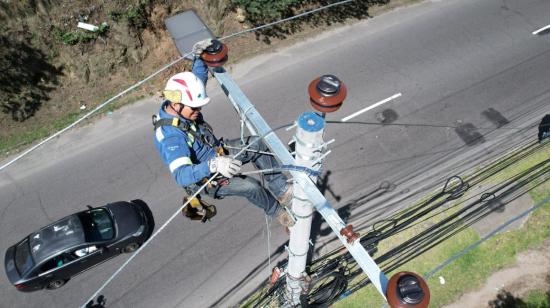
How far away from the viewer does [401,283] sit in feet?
11.6

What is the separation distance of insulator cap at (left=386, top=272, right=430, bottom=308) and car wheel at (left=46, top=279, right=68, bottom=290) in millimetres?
9293

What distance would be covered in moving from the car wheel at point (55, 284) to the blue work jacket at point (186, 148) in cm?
623

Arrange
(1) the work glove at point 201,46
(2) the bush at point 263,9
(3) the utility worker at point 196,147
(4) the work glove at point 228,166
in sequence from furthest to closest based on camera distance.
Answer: (2) the bush at point 263,9, (1) the work glove at point 201,46, (3) the utility worker at point 196,147, (4) the work glove at point 228,166

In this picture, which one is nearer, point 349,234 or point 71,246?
point 349,234

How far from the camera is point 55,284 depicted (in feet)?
33.8

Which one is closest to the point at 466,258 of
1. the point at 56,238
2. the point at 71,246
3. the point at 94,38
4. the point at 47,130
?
the point at 71,246

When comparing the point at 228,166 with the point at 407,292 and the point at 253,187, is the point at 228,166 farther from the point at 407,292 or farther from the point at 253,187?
the point at 407,292

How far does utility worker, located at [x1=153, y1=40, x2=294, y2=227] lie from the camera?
557cm

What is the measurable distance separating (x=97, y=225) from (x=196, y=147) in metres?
5.46

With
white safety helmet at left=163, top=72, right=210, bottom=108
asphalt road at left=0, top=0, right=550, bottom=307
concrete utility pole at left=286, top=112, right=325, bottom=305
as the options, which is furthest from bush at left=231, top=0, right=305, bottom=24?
concrete utility pole at left=286, top=112, right=325, bottom=305

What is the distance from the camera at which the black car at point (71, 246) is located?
9938mm

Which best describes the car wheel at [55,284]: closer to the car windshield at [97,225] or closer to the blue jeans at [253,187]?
the car windshield at [97,225]

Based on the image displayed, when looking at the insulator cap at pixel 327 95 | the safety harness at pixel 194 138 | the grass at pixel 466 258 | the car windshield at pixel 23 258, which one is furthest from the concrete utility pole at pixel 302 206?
the car windshield at pixel 23 258

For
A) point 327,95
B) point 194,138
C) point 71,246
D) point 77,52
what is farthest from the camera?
point 77,52
